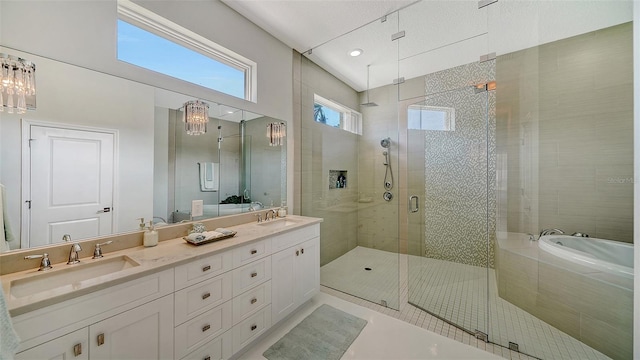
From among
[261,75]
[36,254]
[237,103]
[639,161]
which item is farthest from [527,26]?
[36,254]

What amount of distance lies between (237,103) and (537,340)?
3289mm

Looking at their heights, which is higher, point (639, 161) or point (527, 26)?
point (527, 26)

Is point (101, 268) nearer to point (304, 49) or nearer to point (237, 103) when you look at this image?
point (237, 103)

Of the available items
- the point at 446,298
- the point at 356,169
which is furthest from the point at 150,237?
the point at 356,169

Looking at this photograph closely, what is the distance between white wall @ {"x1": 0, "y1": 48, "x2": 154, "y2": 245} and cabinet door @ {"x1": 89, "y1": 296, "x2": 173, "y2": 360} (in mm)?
626

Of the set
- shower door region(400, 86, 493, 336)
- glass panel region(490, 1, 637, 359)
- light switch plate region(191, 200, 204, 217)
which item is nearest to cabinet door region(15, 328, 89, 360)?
light switch plate region(191, 200, 204, 217)

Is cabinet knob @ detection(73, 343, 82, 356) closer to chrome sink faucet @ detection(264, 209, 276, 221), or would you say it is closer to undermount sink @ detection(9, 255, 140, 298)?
undermount sink @ detection(9, 255, 140, 298)

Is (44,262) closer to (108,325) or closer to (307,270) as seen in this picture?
(108,325)

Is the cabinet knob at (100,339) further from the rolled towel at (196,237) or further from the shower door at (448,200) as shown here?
Result: the shower door at (448,200)

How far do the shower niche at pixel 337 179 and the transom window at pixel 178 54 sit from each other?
163 centimetres

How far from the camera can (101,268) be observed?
1.26m

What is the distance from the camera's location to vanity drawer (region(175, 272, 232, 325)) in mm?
1277

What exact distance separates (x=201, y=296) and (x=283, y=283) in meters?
0.74

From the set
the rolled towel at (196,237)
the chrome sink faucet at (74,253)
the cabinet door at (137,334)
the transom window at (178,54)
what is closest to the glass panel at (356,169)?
the transom window at (178,54)
